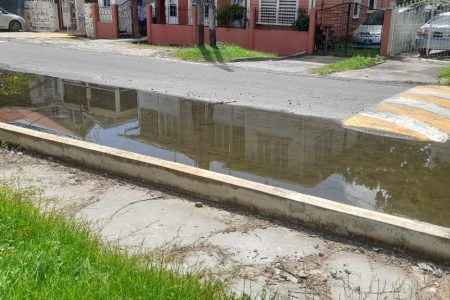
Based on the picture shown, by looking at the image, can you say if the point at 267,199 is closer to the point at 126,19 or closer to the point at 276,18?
the point at 276,18

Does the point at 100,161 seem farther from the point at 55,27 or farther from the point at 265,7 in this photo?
the point at 55,27

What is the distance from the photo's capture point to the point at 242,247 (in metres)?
4.23

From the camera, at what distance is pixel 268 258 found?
4.05m

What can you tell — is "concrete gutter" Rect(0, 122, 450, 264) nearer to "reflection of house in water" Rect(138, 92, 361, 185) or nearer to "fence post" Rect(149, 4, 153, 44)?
"reflection of house in water" Rect(138, 92, 361, 185)

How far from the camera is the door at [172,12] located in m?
25.6

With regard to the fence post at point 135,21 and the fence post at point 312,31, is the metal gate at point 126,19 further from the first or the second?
the fence post at point 312,31

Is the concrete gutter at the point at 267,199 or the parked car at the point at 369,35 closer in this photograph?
the concrete gutter at the point at 267,199

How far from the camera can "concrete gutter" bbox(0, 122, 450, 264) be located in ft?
13.3

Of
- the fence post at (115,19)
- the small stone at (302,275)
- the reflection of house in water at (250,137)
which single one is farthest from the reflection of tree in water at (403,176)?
the fence post at (115,19)

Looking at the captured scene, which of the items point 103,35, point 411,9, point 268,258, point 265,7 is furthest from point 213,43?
point 268,258

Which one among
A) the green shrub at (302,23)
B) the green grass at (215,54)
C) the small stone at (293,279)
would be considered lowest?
the small stone at (293,279)

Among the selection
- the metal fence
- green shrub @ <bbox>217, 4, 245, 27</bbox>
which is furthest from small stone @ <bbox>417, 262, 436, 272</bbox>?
green shrub @ <bbox>217, 4, 245, 27</bbox>

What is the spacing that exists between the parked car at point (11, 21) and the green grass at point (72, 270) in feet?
96.4

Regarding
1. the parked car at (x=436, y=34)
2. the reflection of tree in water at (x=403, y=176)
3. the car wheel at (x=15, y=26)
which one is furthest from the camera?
the car wheel at (x=15, y=26)
